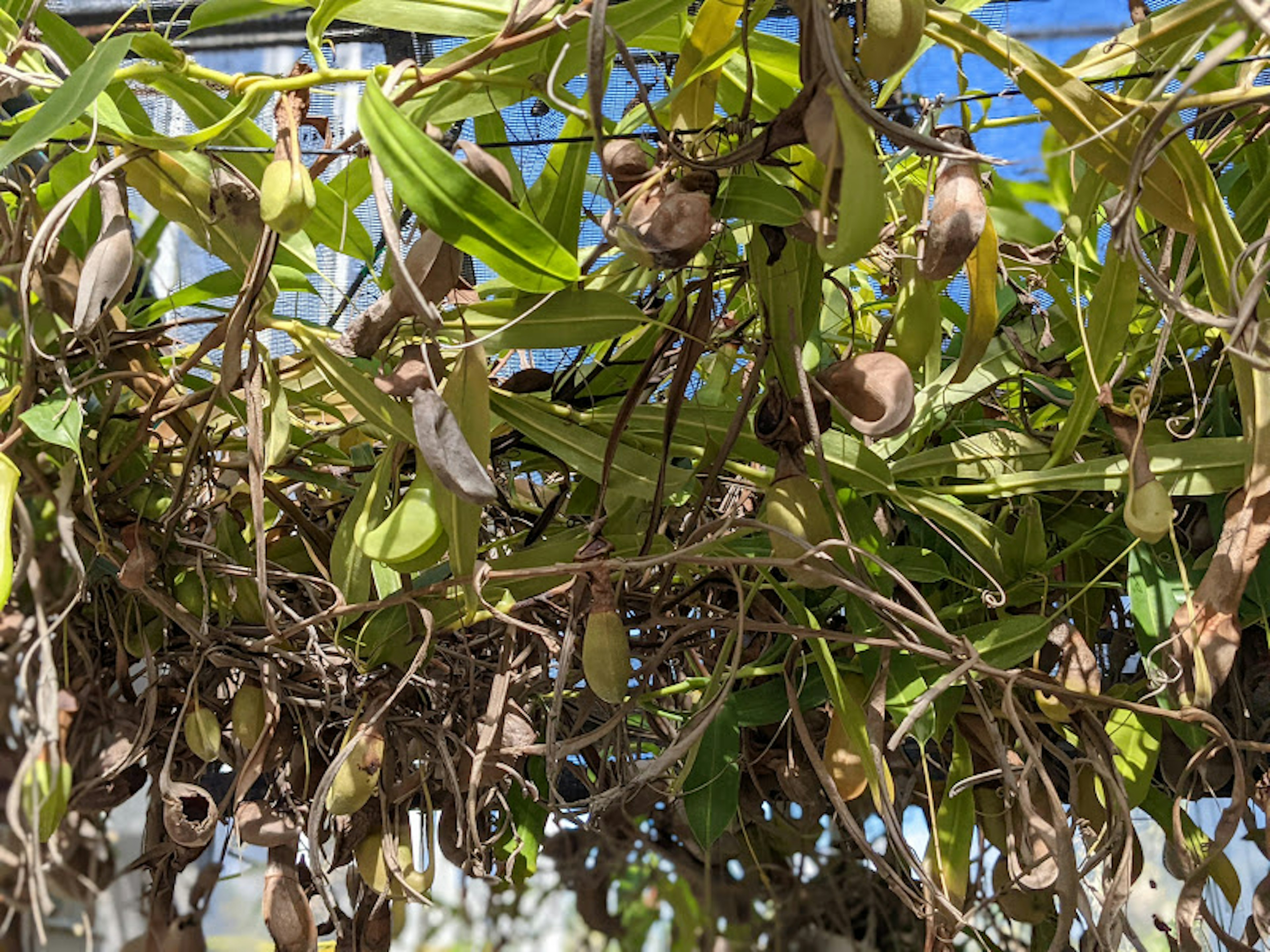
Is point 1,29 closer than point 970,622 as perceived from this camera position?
Yes

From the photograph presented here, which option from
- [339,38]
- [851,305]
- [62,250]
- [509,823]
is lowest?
[509,823]

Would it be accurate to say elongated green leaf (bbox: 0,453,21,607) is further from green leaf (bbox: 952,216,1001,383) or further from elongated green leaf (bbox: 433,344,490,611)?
green leaf (bbox: 952,216,1001,383)

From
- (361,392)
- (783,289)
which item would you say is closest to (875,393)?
(783,289)

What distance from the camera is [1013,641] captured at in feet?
1.33

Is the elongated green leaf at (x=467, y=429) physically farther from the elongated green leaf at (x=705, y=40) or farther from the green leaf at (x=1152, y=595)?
the green leaf at (x=1152, y=595)

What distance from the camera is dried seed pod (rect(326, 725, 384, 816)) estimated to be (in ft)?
1.33

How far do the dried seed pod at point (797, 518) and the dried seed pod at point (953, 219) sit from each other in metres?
0.08

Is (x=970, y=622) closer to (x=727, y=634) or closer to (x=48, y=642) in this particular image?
(x=727, y=634)

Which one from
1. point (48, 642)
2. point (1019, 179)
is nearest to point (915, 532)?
point (1019, 179)

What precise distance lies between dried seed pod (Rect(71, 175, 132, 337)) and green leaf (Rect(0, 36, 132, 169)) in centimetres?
4

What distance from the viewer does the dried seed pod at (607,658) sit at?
0.36 m

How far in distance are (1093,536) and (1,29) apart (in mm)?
409

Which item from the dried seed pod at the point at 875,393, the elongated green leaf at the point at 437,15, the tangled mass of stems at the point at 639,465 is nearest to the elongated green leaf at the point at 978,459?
the tangled mass of stems at the point at 639,465

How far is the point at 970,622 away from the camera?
46 centimetres
